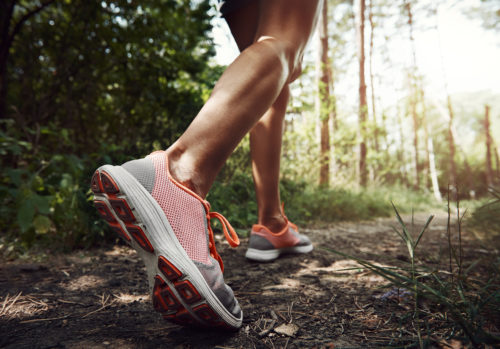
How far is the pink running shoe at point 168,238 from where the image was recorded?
0.73 m

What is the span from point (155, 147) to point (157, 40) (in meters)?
1.26

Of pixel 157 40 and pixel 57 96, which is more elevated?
pixel 157 40

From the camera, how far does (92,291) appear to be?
111 centimetres

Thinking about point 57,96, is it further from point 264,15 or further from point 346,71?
point 346,71

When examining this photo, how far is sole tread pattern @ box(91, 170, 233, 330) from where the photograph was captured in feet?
2.36

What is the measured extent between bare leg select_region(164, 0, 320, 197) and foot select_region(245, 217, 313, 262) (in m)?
0.75

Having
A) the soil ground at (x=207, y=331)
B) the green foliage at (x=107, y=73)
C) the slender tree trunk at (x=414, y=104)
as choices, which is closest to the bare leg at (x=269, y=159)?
the soil ground at (x=207, y=331)

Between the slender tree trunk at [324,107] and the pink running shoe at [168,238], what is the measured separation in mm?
4743

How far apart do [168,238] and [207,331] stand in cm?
Answer: 27

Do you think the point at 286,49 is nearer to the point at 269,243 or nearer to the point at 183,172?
the point at 183,172

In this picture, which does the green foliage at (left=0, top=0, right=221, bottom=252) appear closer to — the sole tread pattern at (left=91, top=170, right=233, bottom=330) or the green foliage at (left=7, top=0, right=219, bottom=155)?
the green foliage at (left=7, top=0, right=219, bottom=155)

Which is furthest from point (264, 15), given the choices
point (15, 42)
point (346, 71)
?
point (346, 71)

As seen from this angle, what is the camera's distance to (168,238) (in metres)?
0.78

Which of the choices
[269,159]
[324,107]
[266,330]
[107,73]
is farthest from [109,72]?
[324,107]
